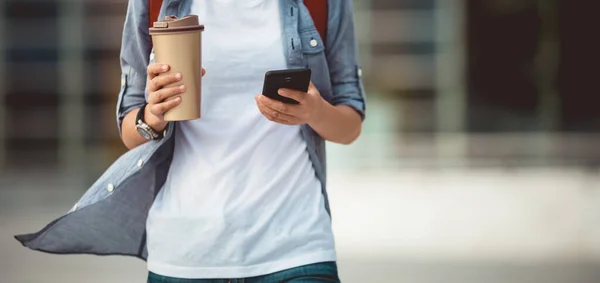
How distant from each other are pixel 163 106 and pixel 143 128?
0.20 metres

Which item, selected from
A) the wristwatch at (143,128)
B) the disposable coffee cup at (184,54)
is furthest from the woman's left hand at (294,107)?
the wristwatch at (143,128)

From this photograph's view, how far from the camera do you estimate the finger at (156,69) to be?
2.21m

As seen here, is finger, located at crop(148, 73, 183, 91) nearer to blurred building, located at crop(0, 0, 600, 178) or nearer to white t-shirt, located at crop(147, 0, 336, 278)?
white t-shirt, located at crop(147, 0, 336, 278)

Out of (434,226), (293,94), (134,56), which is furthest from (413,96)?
(293,94)

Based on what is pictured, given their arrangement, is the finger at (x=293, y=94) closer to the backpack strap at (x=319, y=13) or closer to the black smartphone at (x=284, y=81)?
the black smartphone at (x=284, y=81)

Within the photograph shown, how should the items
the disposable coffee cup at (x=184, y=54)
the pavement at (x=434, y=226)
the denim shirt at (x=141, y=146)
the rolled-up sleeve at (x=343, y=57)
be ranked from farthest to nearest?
the pavement at (x=434, y=226) < the rolled-up sleeve at (x=343, y=57) < the denim shirt at (x=141, y=146) < the disposable coffee cup at (x=184, y=54)

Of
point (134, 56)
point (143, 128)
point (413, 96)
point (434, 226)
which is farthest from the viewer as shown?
point (413, 96)

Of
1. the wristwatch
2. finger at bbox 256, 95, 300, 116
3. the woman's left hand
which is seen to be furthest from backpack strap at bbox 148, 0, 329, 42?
the wristwatch

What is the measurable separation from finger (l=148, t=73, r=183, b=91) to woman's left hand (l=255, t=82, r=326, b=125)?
17cm

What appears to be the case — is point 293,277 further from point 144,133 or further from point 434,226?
point 434,226

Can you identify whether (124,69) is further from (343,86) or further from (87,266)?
(87,266)

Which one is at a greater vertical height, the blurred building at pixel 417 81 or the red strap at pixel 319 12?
the red strap at pixel 319 12

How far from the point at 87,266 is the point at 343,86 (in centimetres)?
527

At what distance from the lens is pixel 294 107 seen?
7.55 feet
